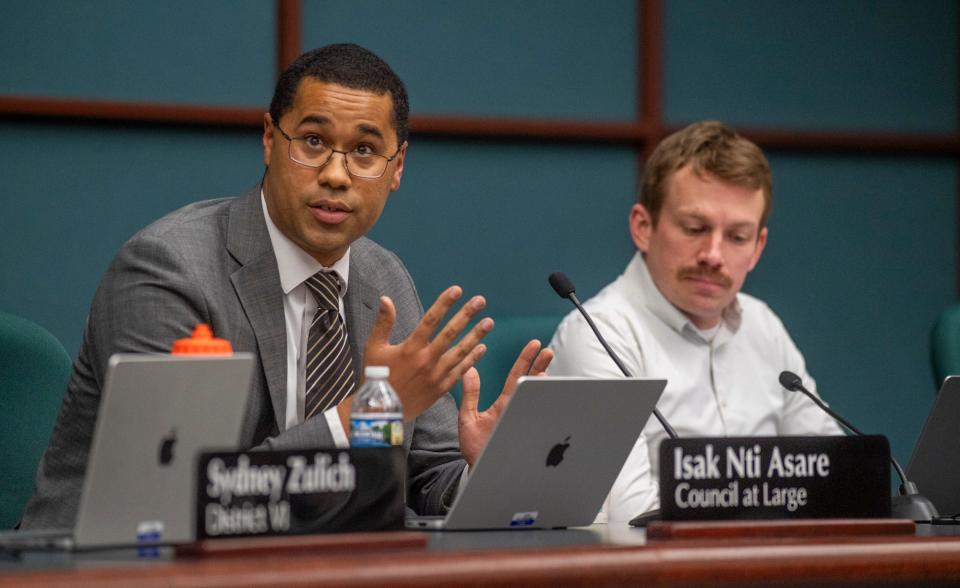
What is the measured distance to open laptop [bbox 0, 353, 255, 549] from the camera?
1375 millimetres

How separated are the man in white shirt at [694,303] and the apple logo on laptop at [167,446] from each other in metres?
1.49

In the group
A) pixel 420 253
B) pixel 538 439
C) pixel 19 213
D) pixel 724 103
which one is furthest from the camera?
pixel 724 103

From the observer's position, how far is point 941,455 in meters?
2.06

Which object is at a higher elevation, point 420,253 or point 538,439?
point 420,253

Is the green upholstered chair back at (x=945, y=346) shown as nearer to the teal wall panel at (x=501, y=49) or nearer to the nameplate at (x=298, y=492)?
the teal wall panel at (x=501, y=49)

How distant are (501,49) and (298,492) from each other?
2.27m

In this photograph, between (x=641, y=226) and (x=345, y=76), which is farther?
(x=641, y=226)

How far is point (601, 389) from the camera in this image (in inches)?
65.4

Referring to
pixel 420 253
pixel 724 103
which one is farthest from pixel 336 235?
pixel 724 103

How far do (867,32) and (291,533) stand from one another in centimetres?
303

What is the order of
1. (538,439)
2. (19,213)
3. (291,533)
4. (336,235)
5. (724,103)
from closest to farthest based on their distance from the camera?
(291,533) < (538,439) < (336,235) < (19,213) < (724,103)

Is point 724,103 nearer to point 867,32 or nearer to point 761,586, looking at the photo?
point 867,32

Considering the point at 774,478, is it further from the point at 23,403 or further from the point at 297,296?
the point at 23,403

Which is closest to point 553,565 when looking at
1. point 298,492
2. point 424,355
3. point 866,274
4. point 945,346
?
point 298,492
